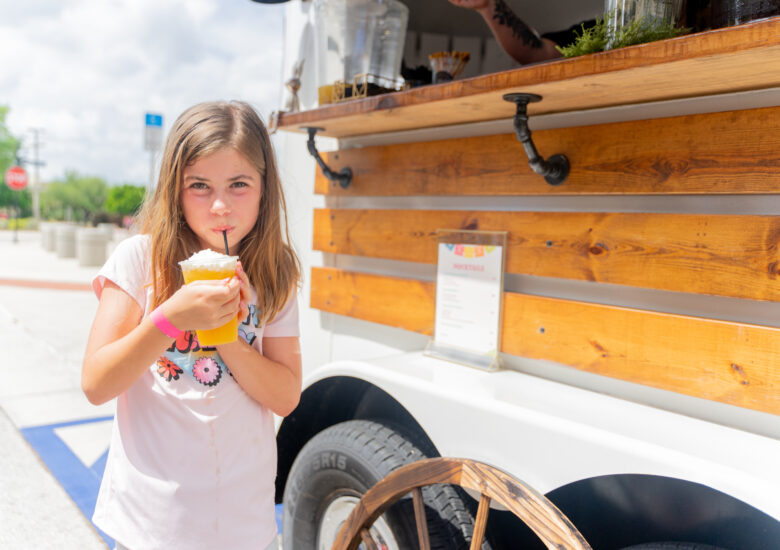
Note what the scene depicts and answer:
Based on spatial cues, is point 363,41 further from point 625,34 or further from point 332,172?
point 625,34

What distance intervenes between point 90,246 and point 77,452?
12623mm

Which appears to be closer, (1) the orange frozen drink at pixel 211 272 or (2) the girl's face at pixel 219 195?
(1) the orange frozen drink at pixel 211 272

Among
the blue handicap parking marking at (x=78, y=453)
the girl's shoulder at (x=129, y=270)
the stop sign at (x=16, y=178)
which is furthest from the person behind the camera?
the stop sign at (x=16, y=178)

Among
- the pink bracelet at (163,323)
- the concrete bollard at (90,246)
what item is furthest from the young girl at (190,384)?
the concrete bollard at (90,246)

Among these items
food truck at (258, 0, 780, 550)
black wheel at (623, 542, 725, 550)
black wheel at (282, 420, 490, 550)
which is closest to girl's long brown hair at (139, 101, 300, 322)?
food truck at (258, 0, 780, 550)

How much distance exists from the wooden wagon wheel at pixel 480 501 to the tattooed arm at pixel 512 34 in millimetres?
1256

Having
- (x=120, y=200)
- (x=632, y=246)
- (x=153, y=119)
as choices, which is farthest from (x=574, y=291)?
(x=120, y=200)

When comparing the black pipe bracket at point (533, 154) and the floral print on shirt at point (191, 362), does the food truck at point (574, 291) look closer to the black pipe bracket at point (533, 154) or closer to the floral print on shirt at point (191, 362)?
the black pipe bracket at point (533, 154)

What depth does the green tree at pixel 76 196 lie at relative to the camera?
6462 centimetres

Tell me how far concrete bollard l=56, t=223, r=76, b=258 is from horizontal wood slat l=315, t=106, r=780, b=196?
58.0 ft

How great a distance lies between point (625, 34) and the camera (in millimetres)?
1228

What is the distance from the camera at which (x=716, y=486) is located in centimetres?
105

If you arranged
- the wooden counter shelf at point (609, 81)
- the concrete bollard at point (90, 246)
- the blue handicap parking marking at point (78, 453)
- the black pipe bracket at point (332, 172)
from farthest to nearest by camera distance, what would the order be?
the concrete bollard at point (90, 246)
the blue handicap parking marking at point (78, 453)
the black pipe bracket at point (332, 172)
the wooden counter shelf at point (609, 81)

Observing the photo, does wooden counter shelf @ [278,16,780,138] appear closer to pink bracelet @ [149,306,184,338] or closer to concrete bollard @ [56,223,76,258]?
pink bracelet @ [149,306,184,338]
